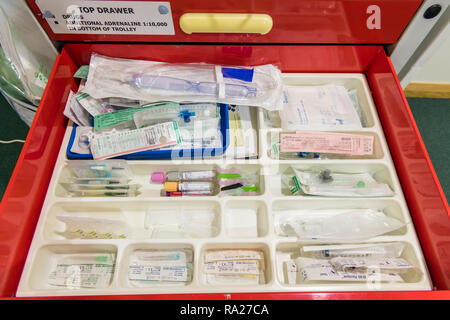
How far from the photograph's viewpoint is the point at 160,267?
757mm

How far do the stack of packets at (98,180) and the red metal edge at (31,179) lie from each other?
7 cm

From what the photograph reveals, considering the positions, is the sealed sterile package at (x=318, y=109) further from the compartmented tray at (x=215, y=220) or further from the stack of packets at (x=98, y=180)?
the stack of packets at (x=98, y=180)

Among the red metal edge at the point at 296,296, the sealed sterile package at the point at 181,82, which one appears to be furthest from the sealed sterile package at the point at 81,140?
the red metal edge at the point at 296,296

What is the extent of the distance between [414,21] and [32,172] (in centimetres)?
105

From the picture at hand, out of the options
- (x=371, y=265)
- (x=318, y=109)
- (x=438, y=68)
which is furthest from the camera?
(x=438, y=68)

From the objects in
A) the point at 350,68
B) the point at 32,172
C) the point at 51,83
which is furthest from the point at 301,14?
the point at 32,172

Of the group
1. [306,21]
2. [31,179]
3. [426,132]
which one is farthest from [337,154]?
[426,132]

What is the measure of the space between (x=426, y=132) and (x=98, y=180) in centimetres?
158

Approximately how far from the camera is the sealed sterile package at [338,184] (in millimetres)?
801

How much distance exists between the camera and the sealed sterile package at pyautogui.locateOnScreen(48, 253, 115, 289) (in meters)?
0.74

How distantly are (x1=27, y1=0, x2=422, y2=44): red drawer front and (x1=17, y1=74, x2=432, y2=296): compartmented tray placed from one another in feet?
0.67

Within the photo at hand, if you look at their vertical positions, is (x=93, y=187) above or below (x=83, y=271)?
above

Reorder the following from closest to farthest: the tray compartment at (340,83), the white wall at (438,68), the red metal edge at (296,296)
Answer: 1. the red metal edge at (296,296)
2. the tray compartment at (340,83)
3. the white wall at (438,68)

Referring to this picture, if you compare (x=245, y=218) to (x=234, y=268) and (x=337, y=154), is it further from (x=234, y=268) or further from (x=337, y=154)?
(x=337, y=154)
